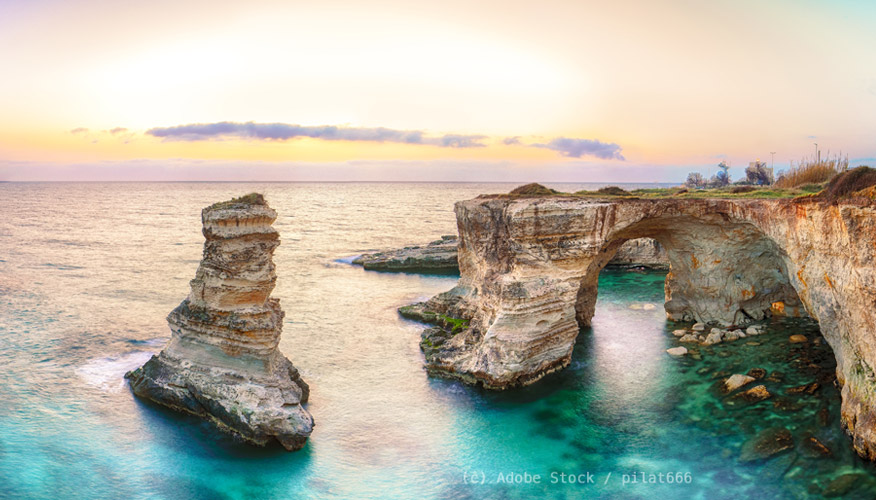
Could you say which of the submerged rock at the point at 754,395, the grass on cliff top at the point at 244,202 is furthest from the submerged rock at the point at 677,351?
the grass on cliff top at the point at 244,202

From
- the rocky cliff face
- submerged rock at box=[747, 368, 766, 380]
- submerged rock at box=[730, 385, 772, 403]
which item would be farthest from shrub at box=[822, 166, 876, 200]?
submerged rock at box=[747, 368, 766, 380]

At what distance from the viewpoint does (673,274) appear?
1166 inches

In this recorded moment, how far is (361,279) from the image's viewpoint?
155 feet

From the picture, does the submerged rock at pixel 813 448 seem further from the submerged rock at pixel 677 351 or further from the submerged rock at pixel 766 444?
the submerged rock at pixel 677 351

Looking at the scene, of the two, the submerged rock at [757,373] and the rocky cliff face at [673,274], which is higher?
the rocky cliff face at [673,274]

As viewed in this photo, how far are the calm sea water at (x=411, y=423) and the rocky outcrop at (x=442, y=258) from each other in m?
12.9

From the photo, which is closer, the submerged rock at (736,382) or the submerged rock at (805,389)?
the submerged rock at (805,389)

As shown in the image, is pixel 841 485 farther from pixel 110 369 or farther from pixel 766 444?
pixel 110 369

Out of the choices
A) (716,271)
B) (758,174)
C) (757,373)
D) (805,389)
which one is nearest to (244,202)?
(757,373)

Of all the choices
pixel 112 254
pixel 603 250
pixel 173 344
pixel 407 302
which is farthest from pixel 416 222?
pixel 173 344

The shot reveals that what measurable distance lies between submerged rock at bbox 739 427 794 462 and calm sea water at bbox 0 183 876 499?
283 mm

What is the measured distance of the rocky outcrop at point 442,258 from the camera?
4788 centimetres

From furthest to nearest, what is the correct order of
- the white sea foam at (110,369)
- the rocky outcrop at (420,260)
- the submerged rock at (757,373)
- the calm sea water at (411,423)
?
the rocky outcrop at (420,260), the white sea foam at (110,369), the submerged rock at (757,373), the calm sea water at (411,423)

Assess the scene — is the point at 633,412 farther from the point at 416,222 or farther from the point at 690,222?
the point at 416,222
